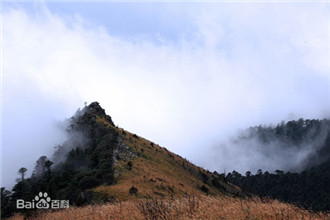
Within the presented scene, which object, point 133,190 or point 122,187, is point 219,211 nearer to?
point 133,190

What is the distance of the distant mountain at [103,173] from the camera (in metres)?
37.9

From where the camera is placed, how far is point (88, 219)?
10.5 meters

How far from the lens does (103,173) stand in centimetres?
4347

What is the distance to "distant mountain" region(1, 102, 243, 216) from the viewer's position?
37875mm

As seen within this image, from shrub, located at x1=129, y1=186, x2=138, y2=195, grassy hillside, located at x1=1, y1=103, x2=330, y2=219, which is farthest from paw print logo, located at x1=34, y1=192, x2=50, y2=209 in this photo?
shrub, located at x1=129, y1=186, x2=138, y2=195

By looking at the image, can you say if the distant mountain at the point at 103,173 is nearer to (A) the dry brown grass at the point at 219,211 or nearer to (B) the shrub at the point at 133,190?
(B) the shrub at the point at 133,190

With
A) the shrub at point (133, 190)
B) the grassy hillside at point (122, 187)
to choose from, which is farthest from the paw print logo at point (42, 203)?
the shrub at point (133, 190)

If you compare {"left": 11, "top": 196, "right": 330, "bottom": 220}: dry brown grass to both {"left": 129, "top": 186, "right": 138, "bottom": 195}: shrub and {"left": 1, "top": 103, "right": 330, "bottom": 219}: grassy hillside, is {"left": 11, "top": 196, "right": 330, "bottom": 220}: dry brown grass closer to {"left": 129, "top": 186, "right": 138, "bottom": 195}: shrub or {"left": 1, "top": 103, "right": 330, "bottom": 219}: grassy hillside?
{"left": 1, "top": 103, "right": 330, "bottom": 219}: grassy hillside

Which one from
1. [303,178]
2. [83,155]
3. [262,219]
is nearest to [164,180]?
[83,155]
